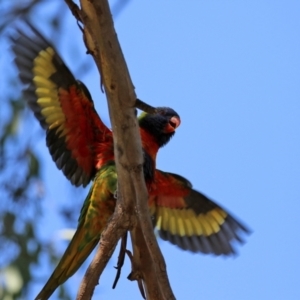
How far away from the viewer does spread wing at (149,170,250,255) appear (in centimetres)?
266

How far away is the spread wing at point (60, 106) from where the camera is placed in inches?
89.7

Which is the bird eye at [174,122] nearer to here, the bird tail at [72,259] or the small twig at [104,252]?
the bird tail at [72,259]

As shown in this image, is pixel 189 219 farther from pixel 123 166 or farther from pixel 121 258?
pixel 123 166

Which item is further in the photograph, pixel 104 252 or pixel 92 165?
pixel 92 165

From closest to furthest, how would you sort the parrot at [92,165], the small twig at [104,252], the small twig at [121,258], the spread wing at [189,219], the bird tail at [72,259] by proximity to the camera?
the small twig at [104,252] → the small twig at [121,258] → the bird tail at [72,259] → the parrot at [92,165] → the spread wing at [189,219]

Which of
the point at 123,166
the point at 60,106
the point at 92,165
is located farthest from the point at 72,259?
the point at 123,166

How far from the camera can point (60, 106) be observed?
94.0 inches

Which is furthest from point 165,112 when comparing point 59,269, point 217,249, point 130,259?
point 130,259

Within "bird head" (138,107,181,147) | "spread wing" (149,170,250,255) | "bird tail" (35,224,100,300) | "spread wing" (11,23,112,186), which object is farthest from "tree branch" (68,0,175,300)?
A: "bird head" (138,107,181,147)

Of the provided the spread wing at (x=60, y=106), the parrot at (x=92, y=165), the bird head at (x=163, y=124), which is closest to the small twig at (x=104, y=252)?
the parrot at (x=92, y=165)

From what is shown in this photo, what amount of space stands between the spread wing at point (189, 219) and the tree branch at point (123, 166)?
2.88ft

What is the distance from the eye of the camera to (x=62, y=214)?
2826 mm

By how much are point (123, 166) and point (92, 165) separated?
0.91 m

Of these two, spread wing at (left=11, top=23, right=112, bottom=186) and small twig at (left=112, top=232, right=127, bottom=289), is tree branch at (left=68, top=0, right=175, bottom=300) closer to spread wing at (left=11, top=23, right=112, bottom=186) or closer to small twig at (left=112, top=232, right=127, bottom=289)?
small twig at (left=112, top=232, right=127, bottom=289)
